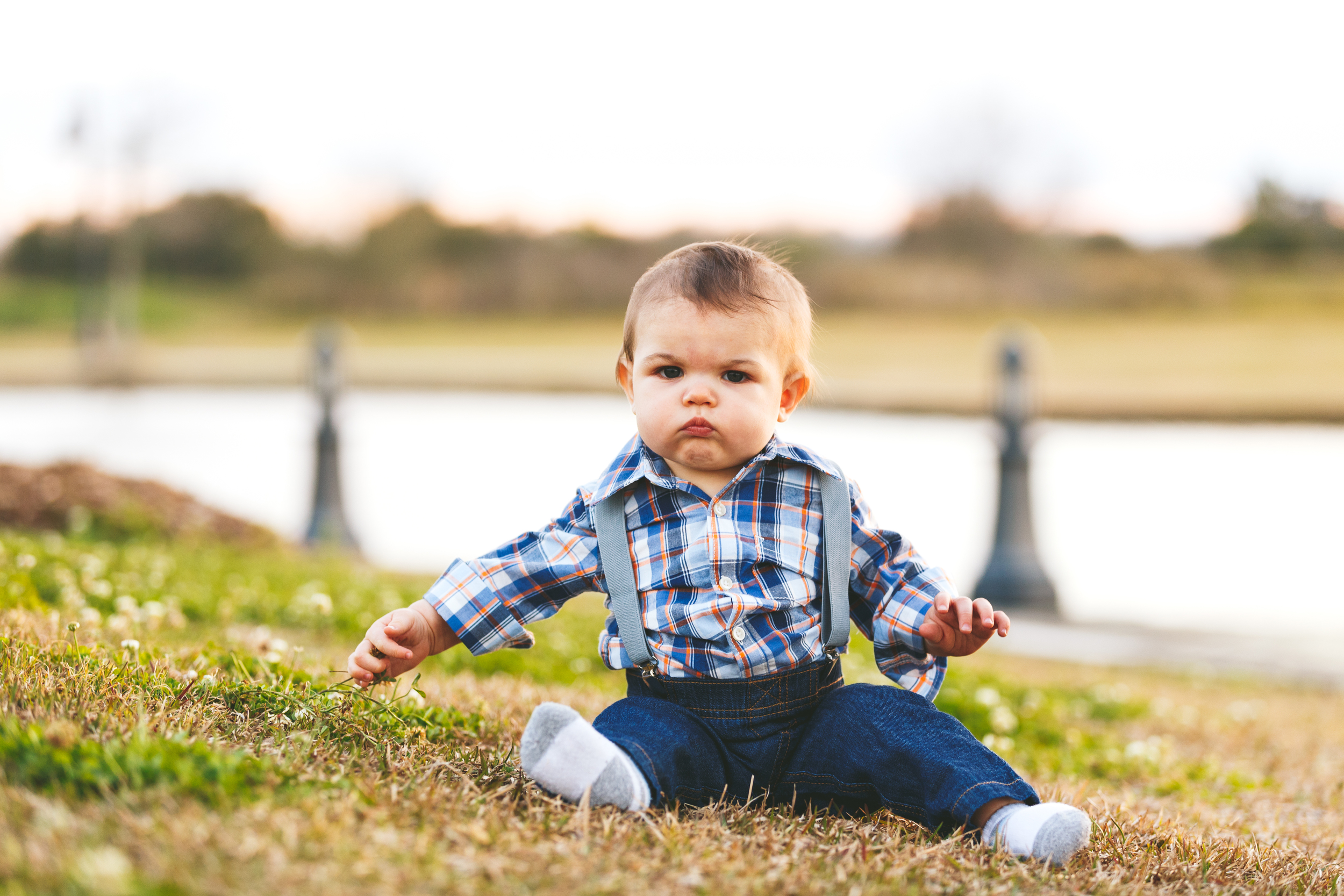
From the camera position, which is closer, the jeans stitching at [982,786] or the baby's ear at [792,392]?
the jeans stitching at [982,786]

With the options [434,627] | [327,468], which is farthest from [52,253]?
[434,627]

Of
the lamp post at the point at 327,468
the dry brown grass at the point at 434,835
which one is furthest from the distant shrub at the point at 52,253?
the dry brown grass at the point at 434,835

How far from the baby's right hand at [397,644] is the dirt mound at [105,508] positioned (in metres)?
6.57

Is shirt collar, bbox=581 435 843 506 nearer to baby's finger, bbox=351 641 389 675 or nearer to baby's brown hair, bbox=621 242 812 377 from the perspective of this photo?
baby's brown hair, bbox=621 242 812 377

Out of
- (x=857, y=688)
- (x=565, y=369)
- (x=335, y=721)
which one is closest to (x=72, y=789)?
(x=335, y=721)

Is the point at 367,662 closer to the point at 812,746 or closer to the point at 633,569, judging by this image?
the point at 633,569

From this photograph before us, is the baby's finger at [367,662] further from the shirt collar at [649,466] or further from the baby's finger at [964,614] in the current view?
the baby's finger at [964,614]

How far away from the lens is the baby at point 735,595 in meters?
2.50

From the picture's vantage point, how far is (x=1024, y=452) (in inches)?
371

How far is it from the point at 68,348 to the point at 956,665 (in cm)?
4635

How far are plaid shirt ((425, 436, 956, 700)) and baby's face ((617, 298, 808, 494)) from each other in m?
0.09

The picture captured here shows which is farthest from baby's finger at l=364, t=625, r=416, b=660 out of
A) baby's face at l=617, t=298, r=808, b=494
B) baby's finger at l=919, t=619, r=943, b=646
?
baby's finger at l=919, t=619, r=943, b=646

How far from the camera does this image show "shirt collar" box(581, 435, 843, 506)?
103 inches

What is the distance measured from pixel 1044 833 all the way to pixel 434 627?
1.34m
